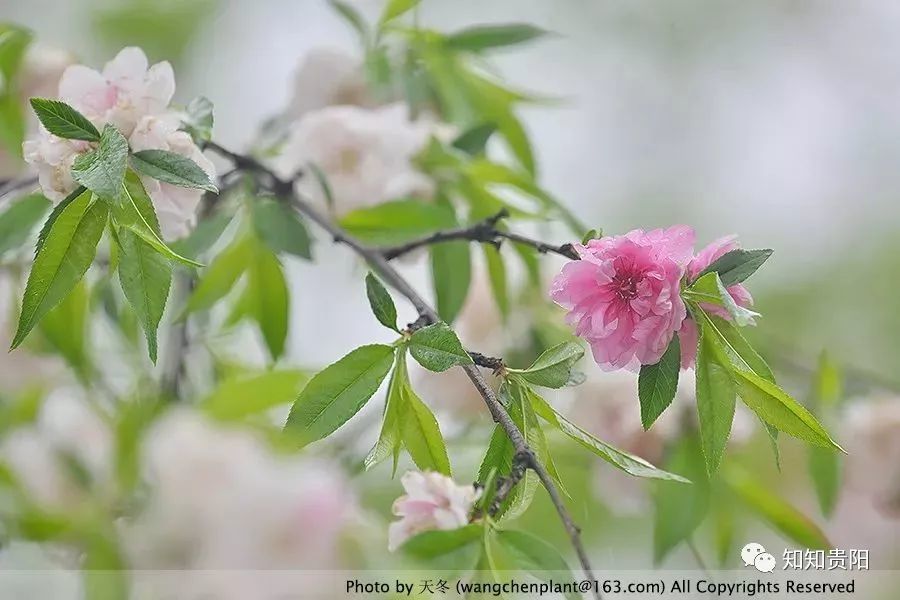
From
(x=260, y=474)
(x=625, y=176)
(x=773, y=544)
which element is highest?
(x=260, y=474)

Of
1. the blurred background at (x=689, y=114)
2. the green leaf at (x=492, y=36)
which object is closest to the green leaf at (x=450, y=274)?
the green leaf at (x=492, y=36)

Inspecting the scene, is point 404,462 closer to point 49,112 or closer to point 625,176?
point 49,112

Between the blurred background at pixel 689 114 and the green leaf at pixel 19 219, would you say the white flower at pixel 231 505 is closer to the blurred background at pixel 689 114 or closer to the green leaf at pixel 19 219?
the green leaf at pixel 19 219

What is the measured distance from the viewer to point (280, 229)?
0.47 meters

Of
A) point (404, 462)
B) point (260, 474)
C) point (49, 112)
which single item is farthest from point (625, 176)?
point (49, 112)

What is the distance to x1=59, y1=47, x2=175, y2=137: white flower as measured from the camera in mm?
374

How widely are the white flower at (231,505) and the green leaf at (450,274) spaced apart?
10 cm

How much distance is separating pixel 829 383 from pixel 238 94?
37.9 inches

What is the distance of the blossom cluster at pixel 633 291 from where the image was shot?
318mm

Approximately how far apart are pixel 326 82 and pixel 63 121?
296mm

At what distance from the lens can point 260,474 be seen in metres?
0.46

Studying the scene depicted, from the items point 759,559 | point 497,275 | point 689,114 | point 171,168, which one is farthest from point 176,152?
point 689,114

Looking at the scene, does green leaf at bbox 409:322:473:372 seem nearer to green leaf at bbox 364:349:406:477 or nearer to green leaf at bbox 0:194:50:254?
green leaf at bbox 364:349:406:477

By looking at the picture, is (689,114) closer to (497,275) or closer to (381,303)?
(497,275)
